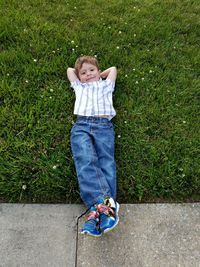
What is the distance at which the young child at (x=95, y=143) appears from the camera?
8.39ft

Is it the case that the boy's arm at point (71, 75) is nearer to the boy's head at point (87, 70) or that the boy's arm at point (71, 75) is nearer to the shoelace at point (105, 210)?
the boy's head at point (87, 70)

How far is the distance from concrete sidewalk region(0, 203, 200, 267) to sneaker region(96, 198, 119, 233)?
171 mm

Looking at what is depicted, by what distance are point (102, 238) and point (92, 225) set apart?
213mm

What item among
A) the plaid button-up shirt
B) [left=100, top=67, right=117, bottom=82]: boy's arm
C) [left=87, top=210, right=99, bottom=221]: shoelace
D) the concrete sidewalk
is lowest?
the concrete sidewalk

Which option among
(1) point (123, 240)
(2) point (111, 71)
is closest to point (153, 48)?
(2) point (111, 71)

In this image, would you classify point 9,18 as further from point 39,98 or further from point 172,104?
point 172,104

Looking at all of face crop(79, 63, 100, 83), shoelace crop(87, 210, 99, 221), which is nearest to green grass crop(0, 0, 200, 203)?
face crop(79, 63, 100, 83)

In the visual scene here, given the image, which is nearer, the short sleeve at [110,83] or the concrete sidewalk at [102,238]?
the concrete sidewalk at [102,238]

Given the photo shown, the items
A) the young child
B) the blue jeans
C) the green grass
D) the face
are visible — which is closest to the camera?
→ the young child

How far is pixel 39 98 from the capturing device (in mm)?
3523

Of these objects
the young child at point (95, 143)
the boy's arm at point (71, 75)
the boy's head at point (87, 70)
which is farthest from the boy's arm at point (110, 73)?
the boy's arm at point (71, 75)

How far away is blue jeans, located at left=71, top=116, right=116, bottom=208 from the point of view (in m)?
2.71

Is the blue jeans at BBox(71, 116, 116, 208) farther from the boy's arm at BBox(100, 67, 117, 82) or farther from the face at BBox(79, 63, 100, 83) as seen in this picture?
the boy's arm at BBox(100, 67, 117, 82)

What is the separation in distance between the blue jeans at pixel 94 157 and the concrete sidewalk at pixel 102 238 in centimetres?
22
